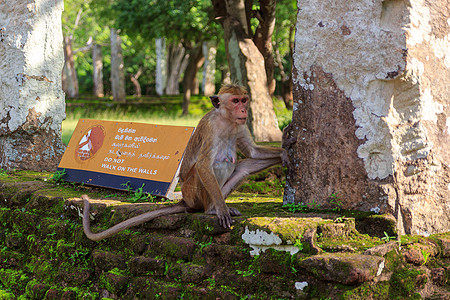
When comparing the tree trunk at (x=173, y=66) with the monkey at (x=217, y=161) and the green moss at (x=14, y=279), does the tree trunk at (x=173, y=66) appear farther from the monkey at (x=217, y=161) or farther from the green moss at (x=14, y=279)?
the monkey at (x=217, y=161)

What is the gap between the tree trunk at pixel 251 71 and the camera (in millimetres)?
9430

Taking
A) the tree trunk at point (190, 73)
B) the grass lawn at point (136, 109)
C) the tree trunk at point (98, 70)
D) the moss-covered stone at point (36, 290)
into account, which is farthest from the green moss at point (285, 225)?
the tree trunk at point (98, 70)

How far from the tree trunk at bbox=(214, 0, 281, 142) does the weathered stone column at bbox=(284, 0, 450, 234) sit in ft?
17.2

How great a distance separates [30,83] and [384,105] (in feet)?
15.2

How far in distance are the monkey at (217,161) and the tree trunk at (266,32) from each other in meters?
5.43

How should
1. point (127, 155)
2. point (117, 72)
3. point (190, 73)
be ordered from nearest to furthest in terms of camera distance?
point (127, 155), point (190, 73), point (117, 72)

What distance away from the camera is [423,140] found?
156 inches

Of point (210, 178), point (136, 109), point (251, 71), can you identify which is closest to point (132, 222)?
point (210, 178)

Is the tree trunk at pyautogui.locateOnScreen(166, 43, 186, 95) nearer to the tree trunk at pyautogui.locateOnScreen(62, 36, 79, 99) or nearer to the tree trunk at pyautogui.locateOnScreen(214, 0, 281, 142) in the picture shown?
the tree trunk at pyautogui.locateOnScreen(62, 36, 79, 99)

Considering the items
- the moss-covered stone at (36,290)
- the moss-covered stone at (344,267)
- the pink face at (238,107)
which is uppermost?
the pink face at (238,107)

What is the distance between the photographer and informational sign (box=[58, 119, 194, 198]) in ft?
17.2

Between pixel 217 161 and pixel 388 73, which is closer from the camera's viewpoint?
pixel 388 73

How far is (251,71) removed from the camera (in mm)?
9469

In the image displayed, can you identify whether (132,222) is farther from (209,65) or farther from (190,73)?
(209,65)
